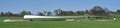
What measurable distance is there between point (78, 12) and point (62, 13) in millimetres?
4202

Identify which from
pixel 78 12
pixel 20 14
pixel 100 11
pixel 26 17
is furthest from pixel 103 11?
pixel 26 17

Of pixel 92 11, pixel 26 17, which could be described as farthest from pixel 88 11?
pixel 26 17

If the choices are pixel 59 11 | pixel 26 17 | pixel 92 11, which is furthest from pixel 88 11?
pixel 26 17

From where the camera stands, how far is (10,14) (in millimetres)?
82625

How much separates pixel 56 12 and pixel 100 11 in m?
11.9

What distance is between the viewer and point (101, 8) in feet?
273

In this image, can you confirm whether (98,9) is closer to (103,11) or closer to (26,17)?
(103,11)

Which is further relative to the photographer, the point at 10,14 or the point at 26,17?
the point at 10,14

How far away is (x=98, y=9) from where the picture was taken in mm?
83125

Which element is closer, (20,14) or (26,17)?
(26,17)

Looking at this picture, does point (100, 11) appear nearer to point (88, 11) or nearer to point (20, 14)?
point (88, 11)

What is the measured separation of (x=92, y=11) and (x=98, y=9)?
1773 millimetres

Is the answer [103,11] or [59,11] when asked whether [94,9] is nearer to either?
[103,11]

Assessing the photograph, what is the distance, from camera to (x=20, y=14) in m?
83.5
